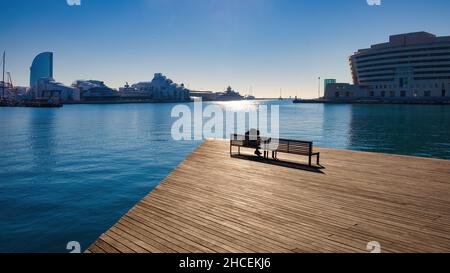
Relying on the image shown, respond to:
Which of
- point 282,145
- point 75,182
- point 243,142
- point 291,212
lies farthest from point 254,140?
point 75,182

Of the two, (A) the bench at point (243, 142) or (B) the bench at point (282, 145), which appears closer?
(B) the bench at point (282, 145)

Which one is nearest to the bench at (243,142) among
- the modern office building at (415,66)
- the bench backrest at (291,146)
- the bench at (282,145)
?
the bench at (282,145)

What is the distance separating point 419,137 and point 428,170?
131 feet

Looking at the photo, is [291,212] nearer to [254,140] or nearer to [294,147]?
[294,147]

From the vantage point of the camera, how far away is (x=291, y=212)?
866 centimetres

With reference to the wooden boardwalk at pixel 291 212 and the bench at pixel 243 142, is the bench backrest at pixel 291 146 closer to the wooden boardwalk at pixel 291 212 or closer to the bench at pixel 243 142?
the bench at pixel 243 142

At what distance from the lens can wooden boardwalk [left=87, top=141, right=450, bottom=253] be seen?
6.79 meters

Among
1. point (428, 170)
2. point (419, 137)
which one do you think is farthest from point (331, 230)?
point (419, 137)

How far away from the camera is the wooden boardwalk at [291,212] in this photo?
6793 mm

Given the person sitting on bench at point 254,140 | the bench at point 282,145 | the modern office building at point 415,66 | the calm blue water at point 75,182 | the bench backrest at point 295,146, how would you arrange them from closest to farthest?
1. the calm blue water at point 75,182
2. the bench at point 282,145
3. the bench backrest at point 295,146
4. the person sitting on bench at point 254,140
5. the modern office building at point 415,66

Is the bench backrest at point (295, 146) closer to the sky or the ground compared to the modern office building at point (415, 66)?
closer to the ground

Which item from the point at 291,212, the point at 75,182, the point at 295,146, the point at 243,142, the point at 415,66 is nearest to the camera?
the point at 291,212

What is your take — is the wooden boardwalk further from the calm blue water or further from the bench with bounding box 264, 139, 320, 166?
the calm blue water
